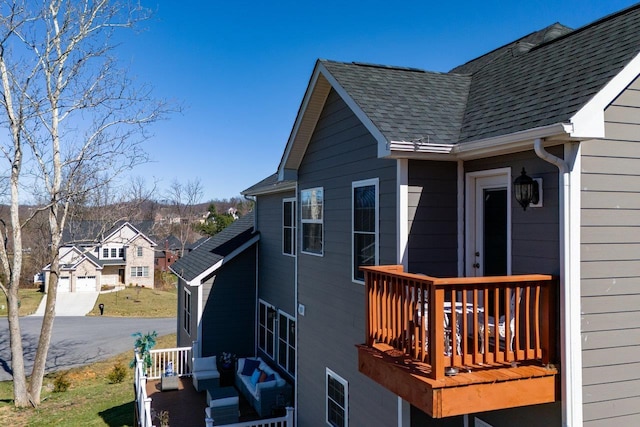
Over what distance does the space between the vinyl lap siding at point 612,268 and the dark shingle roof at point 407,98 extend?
1.86 metres

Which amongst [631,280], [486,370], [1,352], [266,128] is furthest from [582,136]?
[266,128]

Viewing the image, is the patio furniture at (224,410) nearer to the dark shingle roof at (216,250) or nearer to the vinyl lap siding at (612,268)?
the dark shingle roof at (216,250)

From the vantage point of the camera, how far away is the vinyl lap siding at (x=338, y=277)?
6746mm

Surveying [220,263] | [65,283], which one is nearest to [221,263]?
[220,263]

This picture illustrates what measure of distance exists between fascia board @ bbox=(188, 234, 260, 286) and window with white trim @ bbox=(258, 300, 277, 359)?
1636 millimetres

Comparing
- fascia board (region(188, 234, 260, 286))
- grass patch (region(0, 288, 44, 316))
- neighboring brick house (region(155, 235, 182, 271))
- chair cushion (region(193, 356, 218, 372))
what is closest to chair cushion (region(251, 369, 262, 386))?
chair cushion (region(193, 356, 218, 372))

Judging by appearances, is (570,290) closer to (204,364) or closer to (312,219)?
(312,219)

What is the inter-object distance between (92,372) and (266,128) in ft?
80.8

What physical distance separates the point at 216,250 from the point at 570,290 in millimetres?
12244

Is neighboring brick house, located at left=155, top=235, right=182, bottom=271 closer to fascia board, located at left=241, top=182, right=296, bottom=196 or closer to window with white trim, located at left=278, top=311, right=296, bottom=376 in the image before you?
fascia board, located at left=241, top=182, right=296, bottom=196

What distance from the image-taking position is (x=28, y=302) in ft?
132

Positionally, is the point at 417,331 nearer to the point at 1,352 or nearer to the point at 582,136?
the point at 582,136

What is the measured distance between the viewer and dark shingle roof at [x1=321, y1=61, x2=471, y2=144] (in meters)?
6.33

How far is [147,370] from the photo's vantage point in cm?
1446
